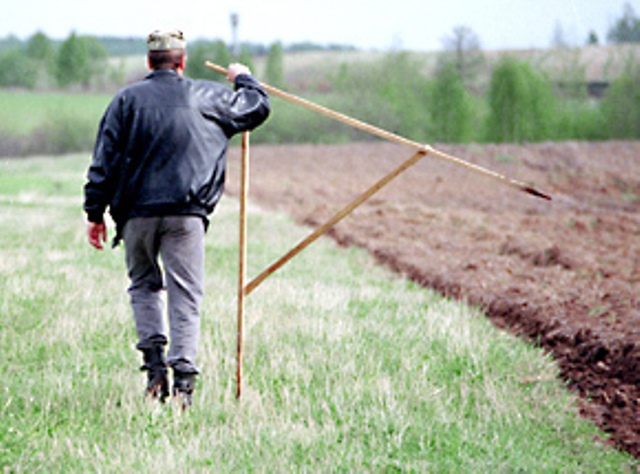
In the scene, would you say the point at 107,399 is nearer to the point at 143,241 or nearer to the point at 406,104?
the point at 143,241

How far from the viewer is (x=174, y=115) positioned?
5.61 meters

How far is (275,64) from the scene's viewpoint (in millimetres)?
62844

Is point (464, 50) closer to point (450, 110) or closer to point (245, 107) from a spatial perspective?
point (450, 110)

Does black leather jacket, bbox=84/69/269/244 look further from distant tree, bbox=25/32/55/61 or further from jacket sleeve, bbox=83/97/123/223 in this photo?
distant tree, bbox=25/32/55/61

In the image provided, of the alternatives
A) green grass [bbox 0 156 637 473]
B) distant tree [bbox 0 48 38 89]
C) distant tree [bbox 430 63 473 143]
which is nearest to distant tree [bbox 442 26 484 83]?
distant tree [bbox 430 63 473 143]

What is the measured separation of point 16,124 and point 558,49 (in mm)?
34371

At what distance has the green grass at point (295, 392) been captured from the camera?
502 cm

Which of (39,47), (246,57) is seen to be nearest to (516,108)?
(246,57)

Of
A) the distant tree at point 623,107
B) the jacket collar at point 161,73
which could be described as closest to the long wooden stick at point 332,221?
the jacket collar at point 161,73

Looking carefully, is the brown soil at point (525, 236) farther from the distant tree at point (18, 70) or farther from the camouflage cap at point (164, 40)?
the distant tree at point (18, 70)

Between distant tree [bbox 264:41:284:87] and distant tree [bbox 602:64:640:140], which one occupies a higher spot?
distant tree [bbox 264:41:284:87]

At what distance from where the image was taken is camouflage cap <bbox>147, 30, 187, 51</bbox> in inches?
223

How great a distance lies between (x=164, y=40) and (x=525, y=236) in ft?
37.6

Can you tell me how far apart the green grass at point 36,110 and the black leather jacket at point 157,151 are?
52.0 m
